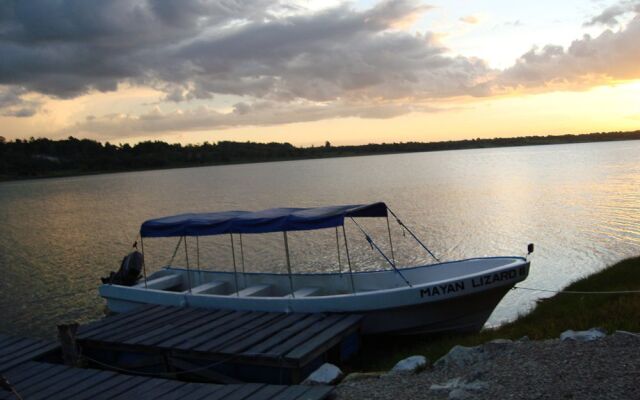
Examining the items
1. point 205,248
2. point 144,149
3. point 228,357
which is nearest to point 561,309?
point 228,357

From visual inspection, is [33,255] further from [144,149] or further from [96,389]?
[144,149]

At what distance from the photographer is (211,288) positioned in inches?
613

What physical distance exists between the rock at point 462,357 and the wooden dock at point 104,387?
6.48 ft

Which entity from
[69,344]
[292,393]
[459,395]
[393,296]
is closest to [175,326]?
[69,344]

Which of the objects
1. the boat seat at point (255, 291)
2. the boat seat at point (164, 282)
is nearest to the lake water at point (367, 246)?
the boat seat at point (164, 282)

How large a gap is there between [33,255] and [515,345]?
1201 inches

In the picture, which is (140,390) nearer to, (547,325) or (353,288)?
(353,288)

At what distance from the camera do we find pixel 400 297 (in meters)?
12.4

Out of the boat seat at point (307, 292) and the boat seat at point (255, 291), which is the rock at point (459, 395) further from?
the boat seat at point (255, 291)

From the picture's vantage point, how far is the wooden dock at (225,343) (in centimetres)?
1076

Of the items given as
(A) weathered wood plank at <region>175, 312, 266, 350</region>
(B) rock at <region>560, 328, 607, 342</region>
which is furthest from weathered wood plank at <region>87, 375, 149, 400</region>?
(B) rock at <region>560, 328, 607, 342</region>

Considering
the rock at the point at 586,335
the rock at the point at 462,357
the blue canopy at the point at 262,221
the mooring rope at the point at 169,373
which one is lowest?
the mooring rope at the point at 169,373

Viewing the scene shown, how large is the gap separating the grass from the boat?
→ 428 mm

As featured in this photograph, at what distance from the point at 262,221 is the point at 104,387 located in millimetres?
5539
